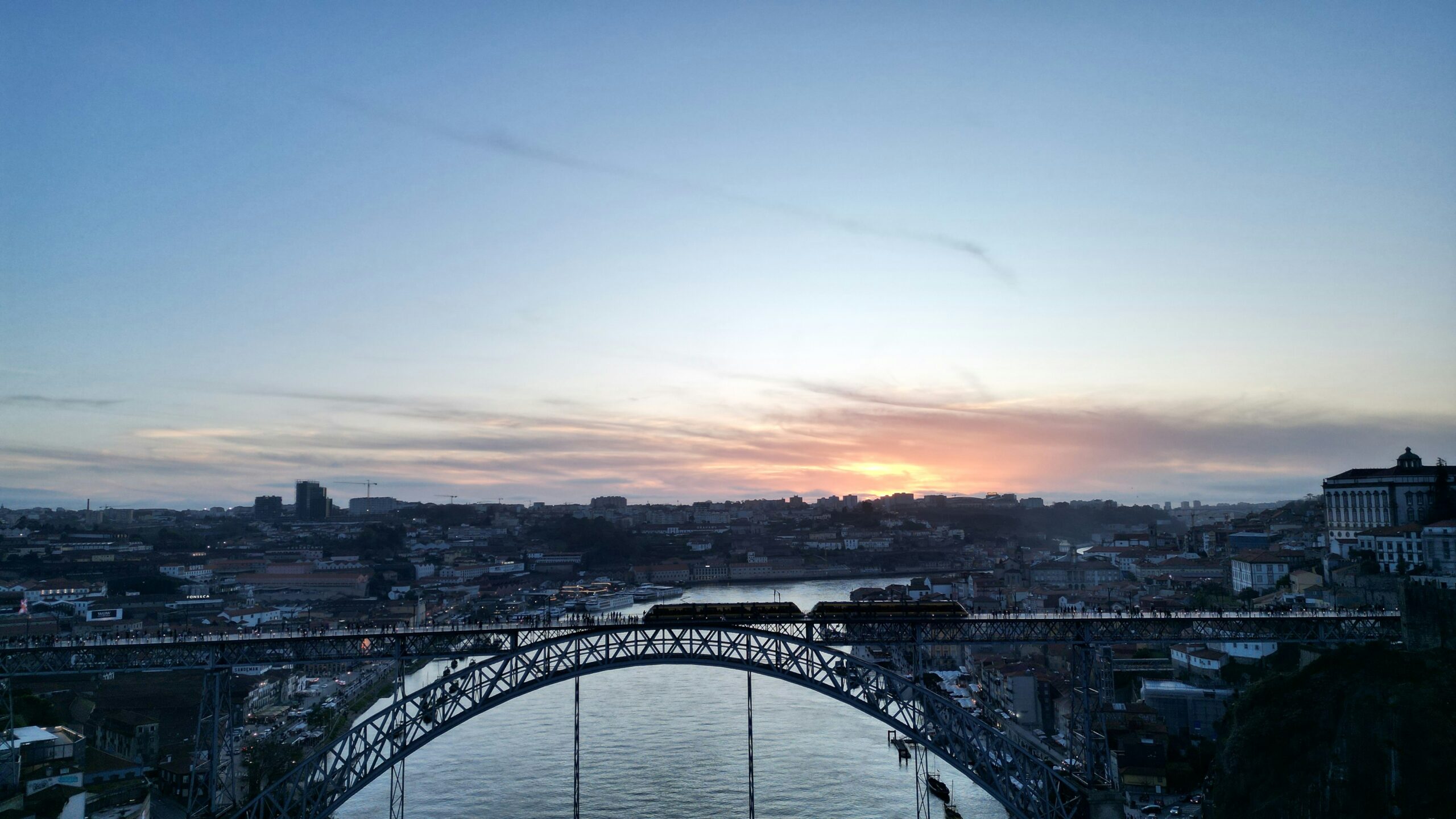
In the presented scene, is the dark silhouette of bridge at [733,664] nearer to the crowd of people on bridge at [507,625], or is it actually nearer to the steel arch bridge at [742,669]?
the steel arch bridge at [742,669]

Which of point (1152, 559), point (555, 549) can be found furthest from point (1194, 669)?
point (555, 549)

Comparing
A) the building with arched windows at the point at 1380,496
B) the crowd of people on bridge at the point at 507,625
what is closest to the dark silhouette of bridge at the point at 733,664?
the crowd of people on bridge at the point at 507,625

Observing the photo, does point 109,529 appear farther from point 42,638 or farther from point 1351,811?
point 1351,811

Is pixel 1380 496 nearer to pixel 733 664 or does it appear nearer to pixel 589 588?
pixel 733 664

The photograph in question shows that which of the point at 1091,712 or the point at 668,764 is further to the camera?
the point at 668,764

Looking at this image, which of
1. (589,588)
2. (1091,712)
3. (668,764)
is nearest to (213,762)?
(668,764)

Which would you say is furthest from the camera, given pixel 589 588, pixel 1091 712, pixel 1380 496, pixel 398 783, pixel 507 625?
pixel 589 588
